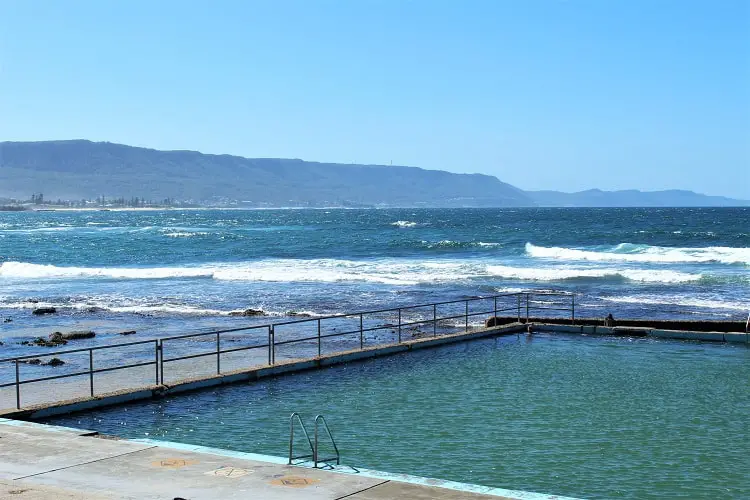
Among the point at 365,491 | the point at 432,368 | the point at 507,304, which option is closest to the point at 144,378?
the point at 432,368

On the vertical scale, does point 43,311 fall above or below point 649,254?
below

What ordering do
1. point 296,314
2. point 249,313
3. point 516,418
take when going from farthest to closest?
point 296,314 < point 249,313 < point 516,418

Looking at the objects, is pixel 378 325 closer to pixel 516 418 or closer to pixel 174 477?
pixel 516 418

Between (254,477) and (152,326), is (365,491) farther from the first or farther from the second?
(152,326)

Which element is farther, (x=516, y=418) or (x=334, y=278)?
(x=334, y=278)

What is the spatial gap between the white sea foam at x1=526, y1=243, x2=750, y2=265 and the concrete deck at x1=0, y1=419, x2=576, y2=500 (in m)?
53.6

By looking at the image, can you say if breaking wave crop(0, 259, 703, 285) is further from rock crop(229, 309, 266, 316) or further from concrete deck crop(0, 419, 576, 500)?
concrete deck crop(0, 419, 576, 500)

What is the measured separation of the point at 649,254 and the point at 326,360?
54822mm

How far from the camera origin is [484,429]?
14375mm

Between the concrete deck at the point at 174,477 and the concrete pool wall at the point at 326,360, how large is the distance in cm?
327

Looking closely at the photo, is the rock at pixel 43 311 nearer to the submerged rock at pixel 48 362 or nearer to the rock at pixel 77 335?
the rock at pixel 77 335

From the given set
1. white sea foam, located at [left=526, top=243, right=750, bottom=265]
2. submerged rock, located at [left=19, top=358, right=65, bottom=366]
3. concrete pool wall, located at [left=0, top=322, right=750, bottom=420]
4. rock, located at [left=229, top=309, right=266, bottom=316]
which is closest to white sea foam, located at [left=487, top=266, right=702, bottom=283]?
white sea foam, located at [left=526, top=243, right=750, bottom=265]

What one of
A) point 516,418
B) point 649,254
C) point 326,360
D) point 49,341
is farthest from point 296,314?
point 649,254

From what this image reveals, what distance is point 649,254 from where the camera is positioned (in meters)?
70.6
